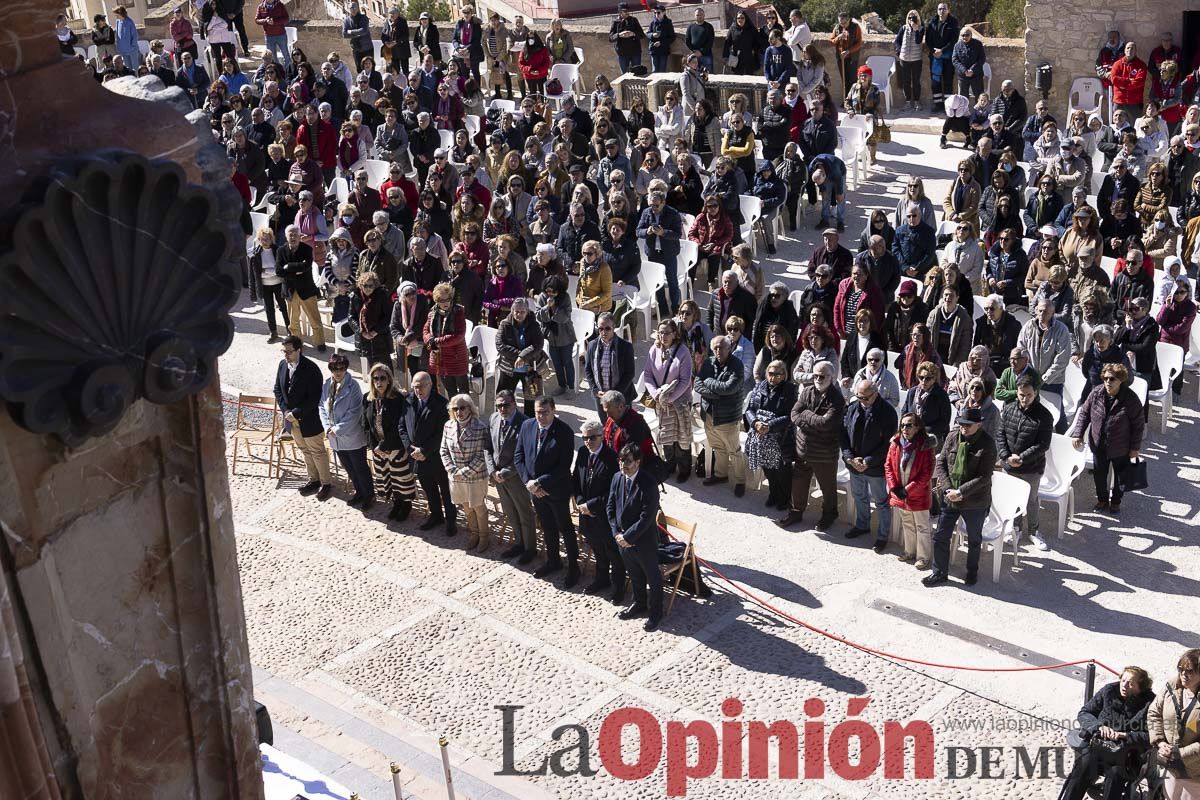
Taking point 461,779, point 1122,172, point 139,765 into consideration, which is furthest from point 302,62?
point 139,765

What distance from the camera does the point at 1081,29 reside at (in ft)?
66.0

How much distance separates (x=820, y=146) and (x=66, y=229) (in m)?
14.1

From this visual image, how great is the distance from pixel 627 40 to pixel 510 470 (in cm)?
1170

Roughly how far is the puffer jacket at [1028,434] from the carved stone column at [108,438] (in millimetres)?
7231

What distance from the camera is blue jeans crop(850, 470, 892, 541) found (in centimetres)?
1220

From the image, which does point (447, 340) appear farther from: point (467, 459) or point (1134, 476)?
point (1134, 476)

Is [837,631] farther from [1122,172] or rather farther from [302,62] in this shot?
[302,62]

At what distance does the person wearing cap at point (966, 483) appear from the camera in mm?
11312

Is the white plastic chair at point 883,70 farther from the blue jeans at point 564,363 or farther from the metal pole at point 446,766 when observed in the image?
the metal pole at point 446,766

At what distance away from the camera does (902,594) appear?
38.5 feet

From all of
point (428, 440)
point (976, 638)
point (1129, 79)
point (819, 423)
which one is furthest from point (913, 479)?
point (1129, 79)

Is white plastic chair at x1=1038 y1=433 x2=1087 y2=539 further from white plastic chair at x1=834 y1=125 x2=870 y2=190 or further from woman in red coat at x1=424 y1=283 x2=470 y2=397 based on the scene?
white plastic chair at x1=834 y1=125 x2=870 y2=190

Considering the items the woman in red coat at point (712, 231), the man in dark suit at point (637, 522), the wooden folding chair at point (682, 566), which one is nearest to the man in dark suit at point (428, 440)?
the man in dark suit at point (637, 522)

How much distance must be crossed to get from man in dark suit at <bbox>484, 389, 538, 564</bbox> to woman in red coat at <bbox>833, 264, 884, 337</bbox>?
3.17 m
